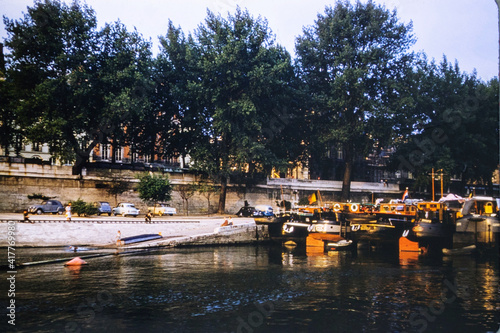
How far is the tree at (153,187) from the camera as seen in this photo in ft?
141

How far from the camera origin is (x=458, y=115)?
53906 millimetres

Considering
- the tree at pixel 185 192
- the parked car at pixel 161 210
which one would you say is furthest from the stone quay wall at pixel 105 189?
the parked car at pixel 161 210

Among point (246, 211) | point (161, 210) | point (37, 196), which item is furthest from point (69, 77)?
point (246, 211)

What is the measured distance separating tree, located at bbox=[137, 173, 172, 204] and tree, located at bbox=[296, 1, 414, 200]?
1710cm

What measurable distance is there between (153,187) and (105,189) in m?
5.10

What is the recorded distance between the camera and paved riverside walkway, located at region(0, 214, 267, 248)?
28703 mm

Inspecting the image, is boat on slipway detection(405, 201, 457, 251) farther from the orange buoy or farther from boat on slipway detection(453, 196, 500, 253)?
the orange buoy

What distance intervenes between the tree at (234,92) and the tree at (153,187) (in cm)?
407

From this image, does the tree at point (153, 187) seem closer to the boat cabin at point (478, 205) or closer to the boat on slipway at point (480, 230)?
the boat on slipway at point (480, 230)

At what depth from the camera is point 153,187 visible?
141ft

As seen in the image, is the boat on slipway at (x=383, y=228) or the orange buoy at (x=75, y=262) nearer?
the orange buoy at (x=75, y=262)

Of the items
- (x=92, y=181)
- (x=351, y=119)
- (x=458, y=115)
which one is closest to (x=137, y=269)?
(x=92, y=181)

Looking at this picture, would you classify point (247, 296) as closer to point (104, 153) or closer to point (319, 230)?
point (319, 230)

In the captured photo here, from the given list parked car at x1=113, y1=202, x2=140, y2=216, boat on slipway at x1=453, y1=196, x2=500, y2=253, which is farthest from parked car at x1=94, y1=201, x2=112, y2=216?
boat on slipway at x1=453, y1=196, x2=500, y2=253
